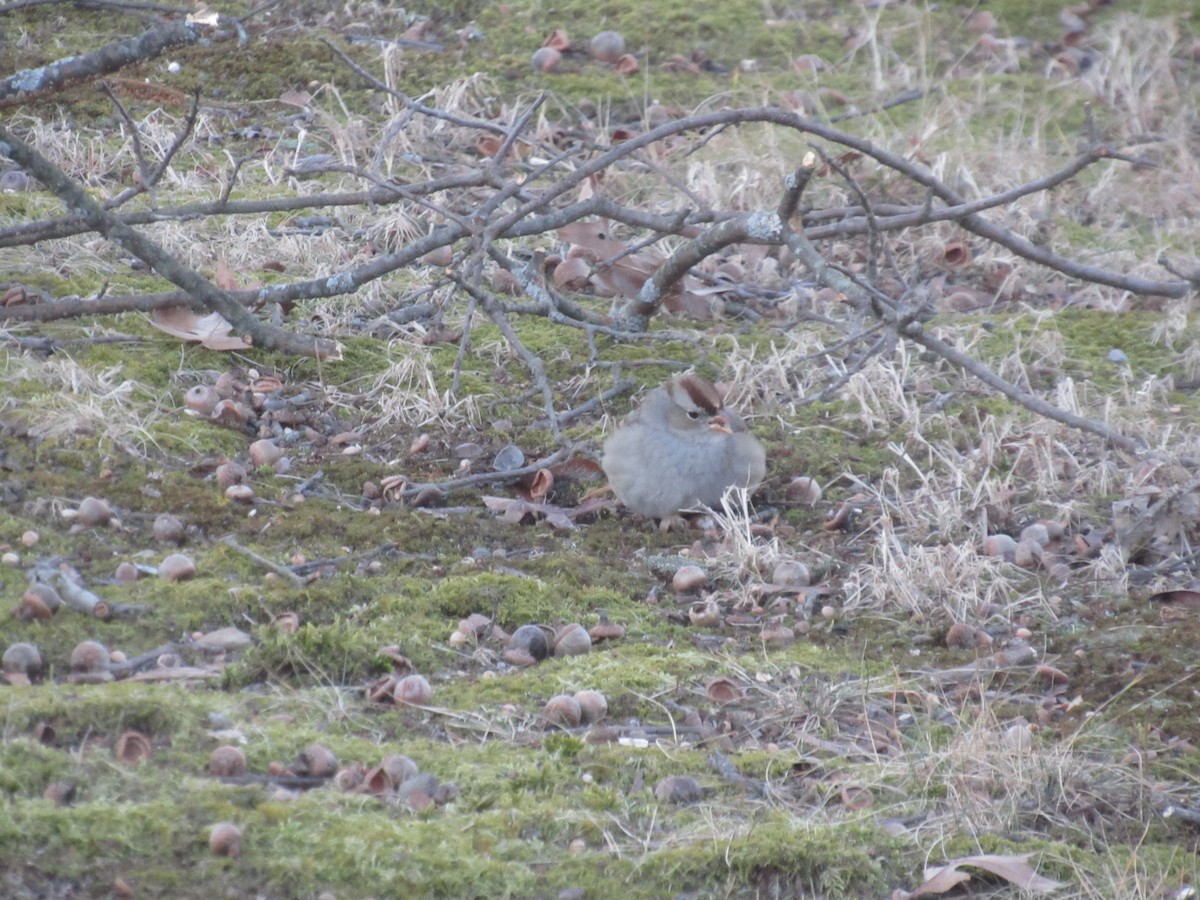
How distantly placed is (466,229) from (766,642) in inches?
68.7

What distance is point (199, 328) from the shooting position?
16.6 feet

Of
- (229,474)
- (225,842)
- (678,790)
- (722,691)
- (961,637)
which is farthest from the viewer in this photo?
(229,474)

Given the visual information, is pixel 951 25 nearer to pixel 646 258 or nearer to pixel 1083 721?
pixel 646 258

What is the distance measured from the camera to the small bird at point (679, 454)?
444 cm

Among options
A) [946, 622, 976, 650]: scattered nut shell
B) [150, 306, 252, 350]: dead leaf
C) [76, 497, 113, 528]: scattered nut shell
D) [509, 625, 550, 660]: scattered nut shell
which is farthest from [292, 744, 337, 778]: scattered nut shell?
[150, 306, 252, 350]: dead leaf

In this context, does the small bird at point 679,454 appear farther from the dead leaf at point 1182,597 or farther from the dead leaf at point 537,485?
the dead leaf at point 1182,597

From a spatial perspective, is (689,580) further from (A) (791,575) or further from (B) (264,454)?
(B) (264,454)

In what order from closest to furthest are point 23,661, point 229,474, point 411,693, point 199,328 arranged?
point 23,661 → point 411,693 → point 229,474 → point 199,328

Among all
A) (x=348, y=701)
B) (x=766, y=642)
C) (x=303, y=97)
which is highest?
(x=303, y=97)

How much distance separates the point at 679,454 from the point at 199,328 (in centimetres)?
183

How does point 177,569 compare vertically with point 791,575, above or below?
above

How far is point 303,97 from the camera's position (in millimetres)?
7164

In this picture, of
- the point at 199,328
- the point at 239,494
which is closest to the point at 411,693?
the point at 239,494

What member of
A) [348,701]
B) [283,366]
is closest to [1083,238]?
[283,366]
